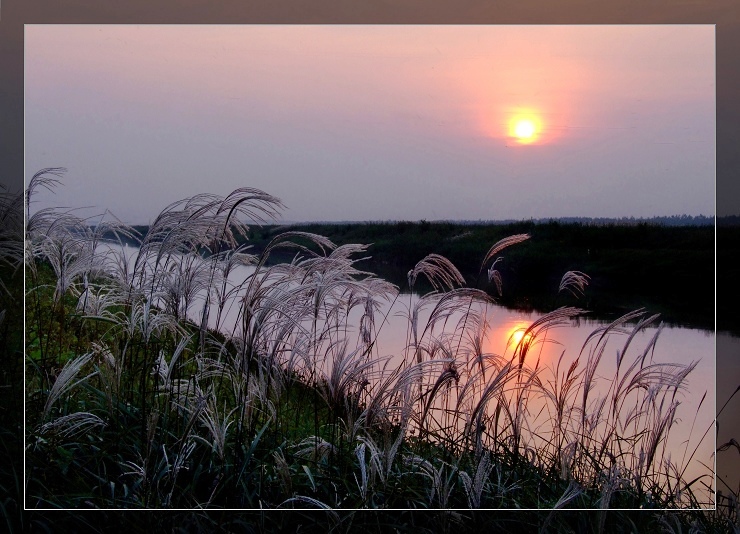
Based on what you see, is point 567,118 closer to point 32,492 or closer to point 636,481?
point 636,481

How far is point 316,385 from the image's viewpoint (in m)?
3.47

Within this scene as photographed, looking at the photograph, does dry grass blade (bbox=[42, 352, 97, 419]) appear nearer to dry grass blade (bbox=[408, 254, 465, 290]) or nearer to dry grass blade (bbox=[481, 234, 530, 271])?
dry grass blade (bbox=[408, 254, 465, 290])

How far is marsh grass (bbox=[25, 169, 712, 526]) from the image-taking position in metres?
3.42

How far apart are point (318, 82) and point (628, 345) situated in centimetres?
178

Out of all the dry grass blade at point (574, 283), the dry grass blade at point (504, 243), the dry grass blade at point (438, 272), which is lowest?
the dry grass blade at point (574, 283)

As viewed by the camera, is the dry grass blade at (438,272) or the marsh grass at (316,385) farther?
the dry grass blade at (438,272)

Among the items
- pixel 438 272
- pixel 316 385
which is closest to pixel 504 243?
pixel 438 272

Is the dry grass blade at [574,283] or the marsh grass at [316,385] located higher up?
the dry grass blade at [574,283]

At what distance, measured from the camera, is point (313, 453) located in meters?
3.44

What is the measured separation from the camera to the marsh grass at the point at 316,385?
3.42 metres

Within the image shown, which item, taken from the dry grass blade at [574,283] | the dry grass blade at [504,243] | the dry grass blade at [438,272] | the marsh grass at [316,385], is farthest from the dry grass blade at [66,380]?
the dry grass blade at [574,283]

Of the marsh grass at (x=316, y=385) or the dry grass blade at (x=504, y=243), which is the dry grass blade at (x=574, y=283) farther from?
the dry grass blade at (x=504, y=243)

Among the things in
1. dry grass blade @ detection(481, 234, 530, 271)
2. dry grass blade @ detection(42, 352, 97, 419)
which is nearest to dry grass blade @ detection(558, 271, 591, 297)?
dry grass blade @ detection(481, 234, 530, 271)

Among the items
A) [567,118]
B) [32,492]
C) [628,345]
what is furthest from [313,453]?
[567,118]
